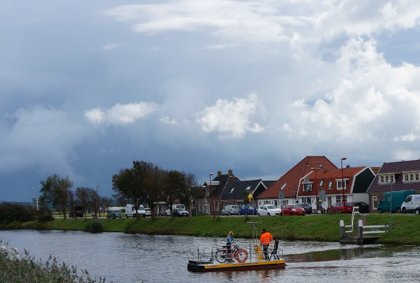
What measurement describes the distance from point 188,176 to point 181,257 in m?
79.2

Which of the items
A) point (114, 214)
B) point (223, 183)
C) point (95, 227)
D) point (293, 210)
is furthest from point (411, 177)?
point (114, 214)

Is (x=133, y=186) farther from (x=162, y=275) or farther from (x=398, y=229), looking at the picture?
(x=162, y=275)

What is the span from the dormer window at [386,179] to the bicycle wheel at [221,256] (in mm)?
63610

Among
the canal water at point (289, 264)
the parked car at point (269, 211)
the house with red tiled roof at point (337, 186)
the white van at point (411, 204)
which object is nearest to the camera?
the canal water at point (289, 264)

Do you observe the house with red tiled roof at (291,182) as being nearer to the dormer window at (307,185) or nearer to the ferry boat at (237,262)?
the dormer window at (307,185)

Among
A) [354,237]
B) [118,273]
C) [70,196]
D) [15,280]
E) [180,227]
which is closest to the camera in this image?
[15,280]

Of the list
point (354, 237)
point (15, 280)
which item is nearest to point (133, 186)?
point (354, 237)

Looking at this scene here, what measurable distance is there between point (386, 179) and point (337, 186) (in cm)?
1213

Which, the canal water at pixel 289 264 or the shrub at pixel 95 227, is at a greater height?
the shrub at pixel 95 227

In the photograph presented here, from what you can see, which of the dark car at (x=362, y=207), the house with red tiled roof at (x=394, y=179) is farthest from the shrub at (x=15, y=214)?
the dark car at (x=362, y=207)

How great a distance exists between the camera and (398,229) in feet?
226

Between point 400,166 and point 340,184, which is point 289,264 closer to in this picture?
point 400,166

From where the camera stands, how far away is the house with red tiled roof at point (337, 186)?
119 meters

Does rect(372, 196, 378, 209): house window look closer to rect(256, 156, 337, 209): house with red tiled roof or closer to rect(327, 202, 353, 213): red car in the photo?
rect(327, 202, 353, 213): red car
